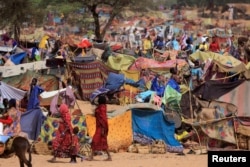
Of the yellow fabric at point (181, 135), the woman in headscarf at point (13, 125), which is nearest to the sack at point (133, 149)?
the yellow fabric at point (181, 135)

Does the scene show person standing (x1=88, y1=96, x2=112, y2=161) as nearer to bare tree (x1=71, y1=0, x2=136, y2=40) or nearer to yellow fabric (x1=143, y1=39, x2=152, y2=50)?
yellow fabric (x1=143, y1=39, x2=152, y2=50)

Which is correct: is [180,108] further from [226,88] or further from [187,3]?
[187,3]

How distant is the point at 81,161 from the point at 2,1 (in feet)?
50.5

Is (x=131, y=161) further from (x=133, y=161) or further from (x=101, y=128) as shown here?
(x=101, y=128)

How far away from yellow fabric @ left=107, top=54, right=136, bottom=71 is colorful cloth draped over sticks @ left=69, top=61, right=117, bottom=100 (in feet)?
3.27

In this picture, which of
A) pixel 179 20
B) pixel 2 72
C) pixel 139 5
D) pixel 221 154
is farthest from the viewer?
pixel 179 20

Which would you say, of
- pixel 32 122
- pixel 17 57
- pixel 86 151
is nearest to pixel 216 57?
pixel 17 57

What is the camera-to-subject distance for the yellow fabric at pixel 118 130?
1077 centimetres

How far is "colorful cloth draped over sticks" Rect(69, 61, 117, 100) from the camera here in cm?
1593

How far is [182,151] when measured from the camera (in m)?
10.8

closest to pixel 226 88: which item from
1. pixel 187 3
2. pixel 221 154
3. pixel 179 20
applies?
pixel 221 154

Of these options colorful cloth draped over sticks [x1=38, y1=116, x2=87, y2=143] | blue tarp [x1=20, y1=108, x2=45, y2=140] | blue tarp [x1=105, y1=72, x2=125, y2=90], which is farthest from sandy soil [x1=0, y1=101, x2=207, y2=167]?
blue tarp [x1=105, y1=72, x2=125, y2=90]

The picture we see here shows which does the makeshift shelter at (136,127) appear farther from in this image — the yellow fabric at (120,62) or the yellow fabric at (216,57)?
the yellow fabric at (216,57)

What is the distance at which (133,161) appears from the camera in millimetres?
10016
